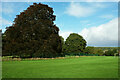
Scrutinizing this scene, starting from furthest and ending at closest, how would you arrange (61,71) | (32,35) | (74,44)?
1. (74,44)
2. (32,35)
3. (61,71)

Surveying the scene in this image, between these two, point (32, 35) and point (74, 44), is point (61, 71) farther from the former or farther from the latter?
point (74, 44)

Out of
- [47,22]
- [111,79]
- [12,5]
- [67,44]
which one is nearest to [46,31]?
[47,22]

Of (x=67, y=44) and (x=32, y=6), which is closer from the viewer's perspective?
(x=32, y=6)

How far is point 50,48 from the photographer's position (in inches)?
1160

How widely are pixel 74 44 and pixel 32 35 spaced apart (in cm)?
3302

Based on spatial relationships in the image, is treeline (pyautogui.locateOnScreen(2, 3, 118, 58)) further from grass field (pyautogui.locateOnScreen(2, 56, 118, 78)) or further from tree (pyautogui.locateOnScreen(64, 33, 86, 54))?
tree (pyautogui.locateOnScreen(64, 33, 86, 54))

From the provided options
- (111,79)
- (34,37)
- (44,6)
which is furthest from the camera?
(44,6)

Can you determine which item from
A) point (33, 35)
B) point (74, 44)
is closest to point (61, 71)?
point (33, 35)

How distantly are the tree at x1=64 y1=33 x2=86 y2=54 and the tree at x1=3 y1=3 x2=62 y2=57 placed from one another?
2919 cm

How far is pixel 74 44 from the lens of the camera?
60500mm

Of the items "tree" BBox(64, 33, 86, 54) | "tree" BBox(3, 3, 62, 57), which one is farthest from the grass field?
"tree" BBox(64, 33, 86, 54)

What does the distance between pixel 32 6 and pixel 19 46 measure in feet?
32.7

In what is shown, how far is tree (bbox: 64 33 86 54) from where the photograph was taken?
60.5m

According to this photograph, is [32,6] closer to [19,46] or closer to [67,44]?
[19,46]
